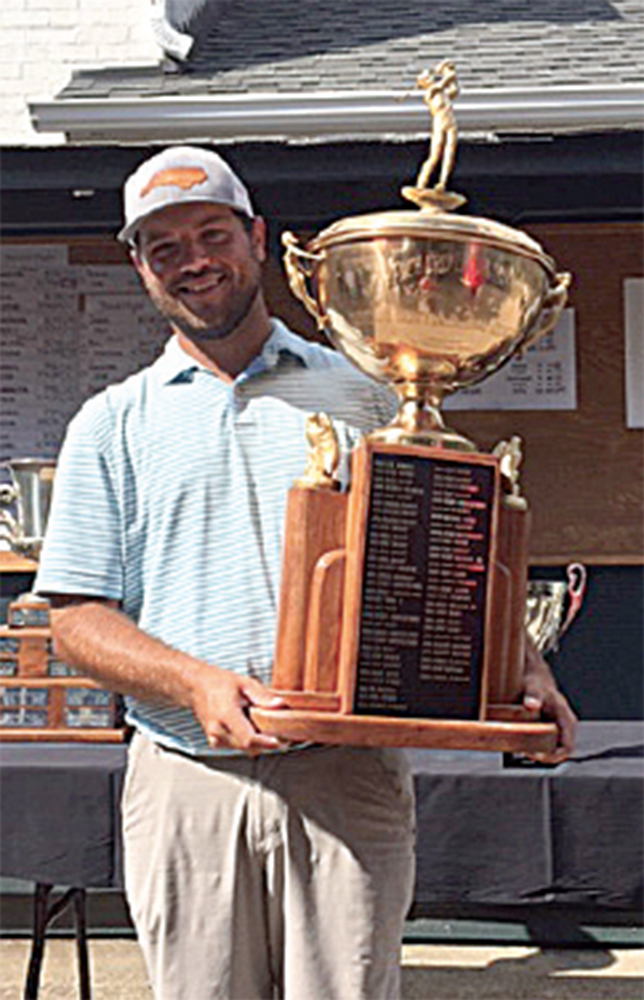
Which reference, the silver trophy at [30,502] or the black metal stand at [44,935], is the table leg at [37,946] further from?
the silver trophy at [30,502]

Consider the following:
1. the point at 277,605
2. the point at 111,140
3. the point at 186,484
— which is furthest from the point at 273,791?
the point at 111,140

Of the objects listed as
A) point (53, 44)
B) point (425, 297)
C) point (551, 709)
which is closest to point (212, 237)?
point (425, 297)

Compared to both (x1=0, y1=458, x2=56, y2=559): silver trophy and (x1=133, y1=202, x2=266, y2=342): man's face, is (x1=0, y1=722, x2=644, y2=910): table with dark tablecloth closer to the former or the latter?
(x1=0, y1=458, x2=56, y2=559): silver trophy

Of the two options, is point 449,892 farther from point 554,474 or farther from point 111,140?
point 111,140

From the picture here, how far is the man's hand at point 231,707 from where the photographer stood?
7.45ft

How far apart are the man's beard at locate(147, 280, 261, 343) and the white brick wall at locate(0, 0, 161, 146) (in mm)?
4749

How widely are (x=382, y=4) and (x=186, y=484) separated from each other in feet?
16.6

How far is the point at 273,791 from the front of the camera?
97.0 inches

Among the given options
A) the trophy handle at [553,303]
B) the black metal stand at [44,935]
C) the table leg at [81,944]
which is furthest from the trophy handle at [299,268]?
the table leg at [81,944]

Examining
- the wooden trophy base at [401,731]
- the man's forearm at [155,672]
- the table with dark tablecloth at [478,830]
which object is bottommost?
the table with dark tablecloth at [478,830]

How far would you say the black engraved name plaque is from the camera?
2387mm

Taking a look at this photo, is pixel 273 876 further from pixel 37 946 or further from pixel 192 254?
pixel 37 946

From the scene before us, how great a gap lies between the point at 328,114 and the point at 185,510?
3.07m

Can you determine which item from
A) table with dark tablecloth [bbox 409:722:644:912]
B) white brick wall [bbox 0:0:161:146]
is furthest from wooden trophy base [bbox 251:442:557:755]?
white brick wall [bbox 0:0:161:146]
